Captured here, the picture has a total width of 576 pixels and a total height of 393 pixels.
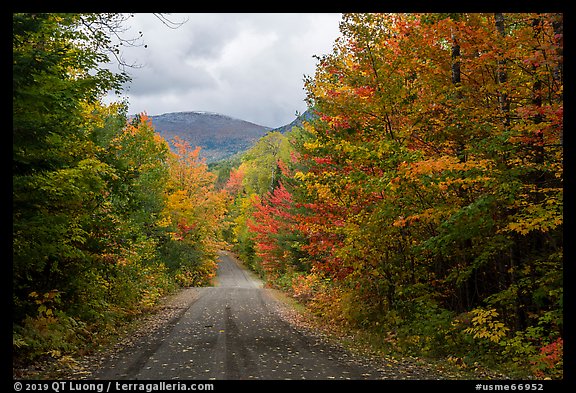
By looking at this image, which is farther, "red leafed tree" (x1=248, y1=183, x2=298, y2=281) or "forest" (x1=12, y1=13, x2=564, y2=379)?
"red leafed tree" (x1=248, y1=183, x2=298, y2=281)

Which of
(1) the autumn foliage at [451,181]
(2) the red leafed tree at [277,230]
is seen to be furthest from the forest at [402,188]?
(2) the red leafed tree at [277,230]

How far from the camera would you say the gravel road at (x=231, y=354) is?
28.7 feet

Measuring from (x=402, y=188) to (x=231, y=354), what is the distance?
589 centimetres

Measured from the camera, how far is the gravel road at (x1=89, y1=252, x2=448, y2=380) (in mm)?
8750

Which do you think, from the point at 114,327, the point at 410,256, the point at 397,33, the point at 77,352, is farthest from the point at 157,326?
the point at 397,33

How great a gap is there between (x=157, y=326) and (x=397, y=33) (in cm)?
1293

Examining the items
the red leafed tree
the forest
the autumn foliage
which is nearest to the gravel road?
the forest

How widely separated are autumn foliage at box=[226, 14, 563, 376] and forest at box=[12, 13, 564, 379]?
0.05m

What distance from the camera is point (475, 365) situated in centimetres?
923

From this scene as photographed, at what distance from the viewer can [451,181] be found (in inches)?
354

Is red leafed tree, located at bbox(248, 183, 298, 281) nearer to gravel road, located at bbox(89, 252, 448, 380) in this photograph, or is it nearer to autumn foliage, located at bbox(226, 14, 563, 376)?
gravel road, located at bbox(89, 252, 448, 380)

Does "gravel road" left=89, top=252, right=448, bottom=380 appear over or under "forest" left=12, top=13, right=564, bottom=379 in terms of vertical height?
under

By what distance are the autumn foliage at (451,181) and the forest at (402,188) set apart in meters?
0.05

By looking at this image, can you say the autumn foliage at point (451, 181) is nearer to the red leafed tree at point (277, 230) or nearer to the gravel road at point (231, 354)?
the gravel road at point (231, 354)
